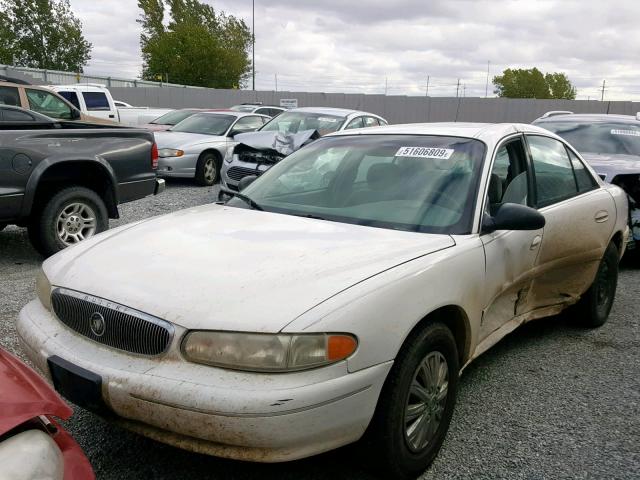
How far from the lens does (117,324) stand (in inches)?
94.7

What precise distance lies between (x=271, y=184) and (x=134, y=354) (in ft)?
5.70

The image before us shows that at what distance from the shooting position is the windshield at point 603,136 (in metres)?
7.65

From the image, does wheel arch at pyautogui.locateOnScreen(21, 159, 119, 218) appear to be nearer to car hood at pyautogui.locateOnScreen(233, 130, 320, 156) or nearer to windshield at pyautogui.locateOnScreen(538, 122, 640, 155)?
car hood at pyautogui.locateOnScreen(233, 130, 320, 156)

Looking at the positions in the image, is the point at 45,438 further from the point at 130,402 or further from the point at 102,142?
the point at 102,142

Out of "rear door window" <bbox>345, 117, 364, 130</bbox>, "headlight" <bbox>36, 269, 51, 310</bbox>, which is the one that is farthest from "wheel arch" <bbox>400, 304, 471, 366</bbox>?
"rear door window" <bbox>345, 117, 364, 130</bbox>

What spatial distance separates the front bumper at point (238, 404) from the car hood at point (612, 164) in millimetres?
5072

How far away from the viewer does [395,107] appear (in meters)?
34.5

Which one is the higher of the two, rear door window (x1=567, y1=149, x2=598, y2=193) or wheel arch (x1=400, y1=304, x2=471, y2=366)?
rear door window (x1=567, y1=149, x2=598, y2=193)

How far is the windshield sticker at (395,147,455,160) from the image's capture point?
351 centimetres

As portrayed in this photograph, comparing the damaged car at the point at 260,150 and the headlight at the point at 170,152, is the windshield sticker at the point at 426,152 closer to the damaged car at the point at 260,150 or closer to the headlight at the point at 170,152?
the damaged car at the point at 260,150

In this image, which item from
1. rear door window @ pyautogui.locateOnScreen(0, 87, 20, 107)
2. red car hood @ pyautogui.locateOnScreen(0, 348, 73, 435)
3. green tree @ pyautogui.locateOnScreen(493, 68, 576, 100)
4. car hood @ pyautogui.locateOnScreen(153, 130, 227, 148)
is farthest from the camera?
green tree @ pyautogui.locateOnScreen(493, 68, 576, 100)

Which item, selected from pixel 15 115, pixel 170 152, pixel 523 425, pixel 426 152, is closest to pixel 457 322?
pixel 523 425

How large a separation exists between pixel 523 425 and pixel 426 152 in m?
1.54

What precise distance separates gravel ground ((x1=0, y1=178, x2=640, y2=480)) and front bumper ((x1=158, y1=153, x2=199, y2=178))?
22.4 ft
